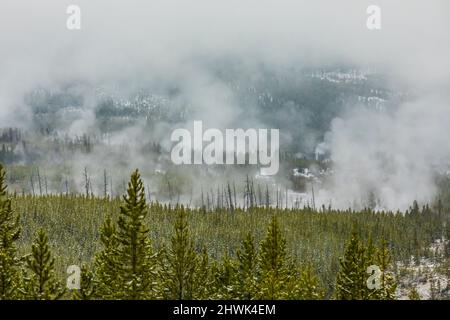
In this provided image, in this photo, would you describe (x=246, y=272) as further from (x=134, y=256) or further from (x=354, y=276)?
(x=134, y=256)

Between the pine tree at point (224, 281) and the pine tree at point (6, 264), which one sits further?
the pine tree at point (224, 281)

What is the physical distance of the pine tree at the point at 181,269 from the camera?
6500 centimetres

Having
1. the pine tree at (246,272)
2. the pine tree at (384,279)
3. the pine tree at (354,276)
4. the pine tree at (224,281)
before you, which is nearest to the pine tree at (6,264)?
the pine tree at (224,281)

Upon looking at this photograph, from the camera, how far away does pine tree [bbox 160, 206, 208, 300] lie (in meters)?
65.0

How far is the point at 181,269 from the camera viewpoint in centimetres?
6562

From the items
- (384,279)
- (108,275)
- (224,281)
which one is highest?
(108,275)

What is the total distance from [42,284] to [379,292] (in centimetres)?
3524

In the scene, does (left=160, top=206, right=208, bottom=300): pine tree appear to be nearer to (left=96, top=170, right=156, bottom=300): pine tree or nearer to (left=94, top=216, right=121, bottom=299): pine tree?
(left=96, top=170, right=156, bottom=300): pine tree

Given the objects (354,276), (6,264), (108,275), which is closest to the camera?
(6,264)

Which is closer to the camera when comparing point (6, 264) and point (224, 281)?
point (6, 264)

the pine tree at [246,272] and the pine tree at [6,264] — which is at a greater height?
the pine tree at [6,264]

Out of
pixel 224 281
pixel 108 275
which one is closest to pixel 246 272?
pixel 224 281

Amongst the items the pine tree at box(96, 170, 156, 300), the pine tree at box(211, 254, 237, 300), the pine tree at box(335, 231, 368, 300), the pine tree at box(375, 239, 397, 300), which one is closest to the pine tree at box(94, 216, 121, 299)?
the pine tree at box(96, 170, 156, 300)

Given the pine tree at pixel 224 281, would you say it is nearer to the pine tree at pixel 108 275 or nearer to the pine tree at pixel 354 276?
the pine tree at pixel 354 276
